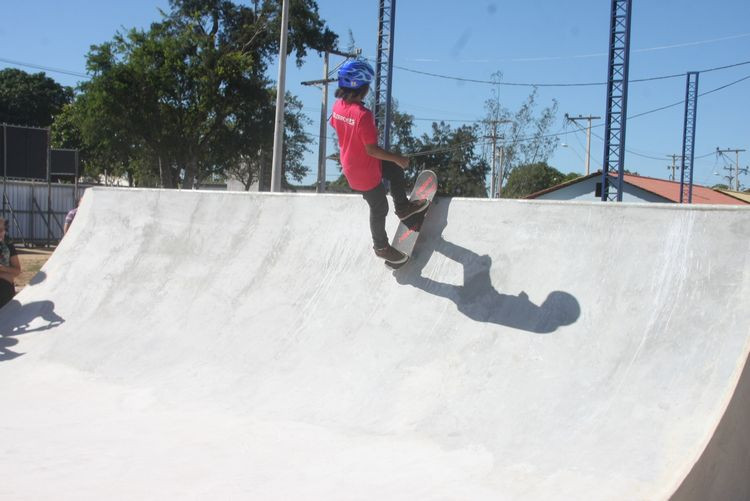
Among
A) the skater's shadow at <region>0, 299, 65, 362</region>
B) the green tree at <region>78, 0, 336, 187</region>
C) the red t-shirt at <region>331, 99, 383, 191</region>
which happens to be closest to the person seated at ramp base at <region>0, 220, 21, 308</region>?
the skater's shadow at <region>0, 299, 65, 362</region>

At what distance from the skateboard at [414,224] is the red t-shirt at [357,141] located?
410 millimetres

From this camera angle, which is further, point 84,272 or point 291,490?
point 84,272

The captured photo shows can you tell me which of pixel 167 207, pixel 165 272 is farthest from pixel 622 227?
pixel 167 207

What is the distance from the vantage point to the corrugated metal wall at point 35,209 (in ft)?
82.8

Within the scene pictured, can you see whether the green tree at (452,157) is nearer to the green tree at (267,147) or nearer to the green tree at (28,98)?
the green tree at (267,147)

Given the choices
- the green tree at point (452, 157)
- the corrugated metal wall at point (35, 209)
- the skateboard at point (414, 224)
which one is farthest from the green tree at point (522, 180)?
the skateboard at point (414, 224)

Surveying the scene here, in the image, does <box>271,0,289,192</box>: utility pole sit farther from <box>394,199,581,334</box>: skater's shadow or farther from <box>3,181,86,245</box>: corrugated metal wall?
<box>394,199,581,334</box>: skater's shadow

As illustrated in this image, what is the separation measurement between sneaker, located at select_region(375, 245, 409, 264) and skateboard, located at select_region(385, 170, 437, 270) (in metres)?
0.03

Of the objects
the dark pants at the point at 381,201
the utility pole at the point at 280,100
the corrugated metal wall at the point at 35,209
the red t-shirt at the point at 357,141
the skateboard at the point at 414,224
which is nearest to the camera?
the red t-shirt at the point at 357,141

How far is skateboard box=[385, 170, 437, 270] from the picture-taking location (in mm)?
4973

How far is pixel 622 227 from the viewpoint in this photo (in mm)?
3969

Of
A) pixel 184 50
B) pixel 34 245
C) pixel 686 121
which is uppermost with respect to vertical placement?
pixel 184 50

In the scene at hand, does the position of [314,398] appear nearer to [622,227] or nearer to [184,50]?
[622,227]

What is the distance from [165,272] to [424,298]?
9.85 ft
